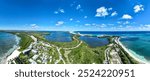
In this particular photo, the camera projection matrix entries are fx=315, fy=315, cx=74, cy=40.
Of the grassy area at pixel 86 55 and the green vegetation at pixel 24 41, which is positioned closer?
the grassy area at pixel 86 55

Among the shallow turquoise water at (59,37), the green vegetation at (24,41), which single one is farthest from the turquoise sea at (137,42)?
the green vegetation at (24,41)

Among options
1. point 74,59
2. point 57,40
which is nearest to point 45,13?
point 57,40

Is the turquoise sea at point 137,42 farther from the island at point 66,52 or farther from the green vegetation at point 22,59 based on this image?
the green vegetation at point 22,59

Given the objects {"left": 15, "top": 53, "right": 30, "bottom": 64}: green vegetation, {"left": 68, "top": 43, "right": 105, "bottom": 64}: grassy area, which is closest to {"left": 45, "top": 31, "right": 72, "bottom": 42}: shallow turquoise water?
{"left": 68, "top": 43, "right": 105, "bottom": 64}: grassy area

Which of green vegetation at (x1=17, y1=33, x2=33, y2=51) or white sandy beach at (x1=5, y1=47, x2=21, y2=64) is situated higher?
green vegetation at (x1=17, y1=33, x2=33, y2=51)

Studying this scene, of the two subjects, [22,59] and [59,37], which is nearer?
[22,59]

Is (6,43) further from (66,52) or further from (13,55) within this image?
(66,52)

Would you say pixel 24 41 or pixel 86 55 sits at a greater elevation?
pixel 24 41

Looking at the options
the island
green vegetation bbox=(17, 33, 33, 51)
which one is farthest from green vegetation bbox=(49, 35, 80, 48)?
green vegetation bbox=(17, 33, 33, 51)

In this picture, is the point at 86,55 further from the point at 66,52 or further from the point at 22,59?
the point at 22,59

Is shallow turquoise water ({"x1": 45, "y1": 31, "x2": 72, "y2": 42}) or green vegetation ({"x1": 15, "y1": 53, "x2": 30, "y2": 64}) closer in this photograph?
green vegetation ({"x1": 15, "y1": 53, "x2": 30, "y2": 64})

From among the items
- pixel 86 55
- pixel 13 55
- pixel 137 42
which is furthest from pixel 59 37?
pixel 137 42

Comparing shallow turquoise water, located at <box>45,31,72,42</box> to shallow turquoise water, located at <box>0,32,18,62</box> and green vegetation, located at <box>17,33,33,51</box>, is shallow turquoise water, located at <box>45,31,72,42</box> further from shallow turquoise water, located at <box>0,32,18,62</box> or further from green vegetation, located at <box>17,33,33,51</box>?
shallow turquoise water, located at <box>0,32,18,62</box>
